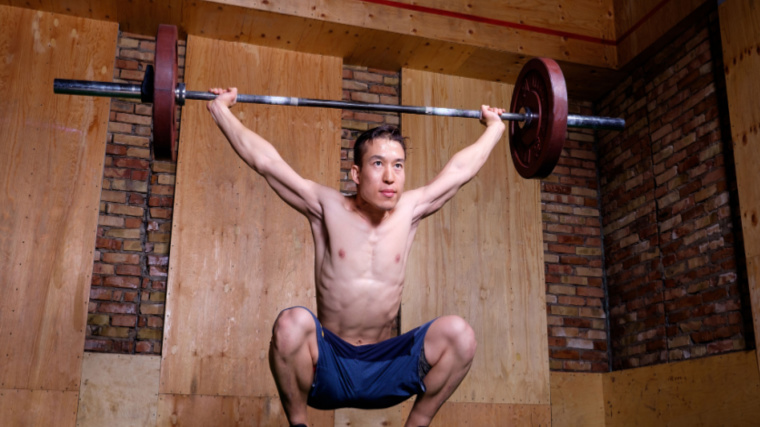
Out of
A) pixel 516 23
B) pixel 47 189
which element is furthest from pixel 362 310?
pixel 516 23

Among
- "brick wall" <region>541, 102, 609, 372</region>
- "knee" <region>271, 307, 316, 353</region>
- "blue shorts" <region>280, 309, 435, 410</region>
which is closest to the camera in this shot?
"knee" <region>271, 307, 316, 353</region>

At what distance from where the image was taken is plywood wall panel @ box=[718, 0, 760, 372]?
3668mm

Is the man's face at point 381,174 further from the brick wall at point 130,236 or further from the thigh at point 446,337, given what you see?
the brick wall at point 130,236

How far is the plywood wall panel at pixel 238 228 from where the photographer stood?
13.0ft

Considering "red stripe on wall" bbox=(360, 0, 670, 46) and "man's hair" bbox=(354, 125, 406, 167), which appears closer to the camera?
"man's hair" bbox=(354, 125, 406, 167)

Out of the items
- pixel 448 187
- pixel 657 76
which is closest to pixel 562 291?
pixel 657 76

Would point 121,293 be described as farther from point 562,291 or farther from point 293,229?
point 562,291

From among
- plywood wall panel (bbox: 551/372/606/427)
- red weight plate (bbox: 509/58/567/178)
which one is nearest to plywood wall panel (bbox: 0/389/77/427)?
red weight plate (bbox: 509/58/567/178)

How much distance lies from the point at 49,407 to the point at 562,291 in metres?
3.01

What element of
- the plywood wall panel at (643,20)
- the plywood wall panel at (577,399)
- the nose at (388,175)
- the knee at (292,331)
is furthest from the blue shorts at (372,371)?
the plywood wall panel at (643,20)

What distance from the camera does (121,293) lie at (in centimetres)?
401

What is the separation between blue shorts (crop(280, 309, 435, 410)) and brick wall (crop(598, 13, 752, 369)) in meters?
2.03

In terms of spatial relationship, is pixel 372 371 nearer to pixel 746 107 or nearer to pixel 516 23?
pixel 746 107

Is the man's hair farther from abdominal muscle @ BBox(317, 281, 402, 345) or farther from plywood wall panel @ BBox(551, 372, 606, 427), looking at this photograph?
plywood wall panel @ BBox(551, 372, 606, 427)
